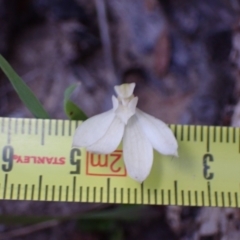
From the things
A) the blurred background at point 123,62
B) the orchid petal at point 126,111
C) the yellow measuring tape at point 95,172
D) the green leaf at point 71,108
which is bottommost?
the yellow measuring tape at point 95,172

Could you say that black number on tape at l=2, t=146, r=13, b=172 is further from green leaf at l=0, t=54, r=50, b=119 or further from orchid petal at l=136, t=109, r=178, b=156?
orchid petal at l=136, t=109, r=178, b=156

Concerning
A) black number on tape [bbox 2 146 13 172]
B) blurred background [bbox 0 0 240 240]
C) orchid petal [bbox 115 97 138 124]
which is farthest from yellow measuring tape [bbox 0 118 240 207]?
blurred background [bbox 0 0 240 240]

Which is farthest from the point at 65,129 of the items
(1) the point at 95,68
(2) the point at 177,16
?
(2) the point at 177,16

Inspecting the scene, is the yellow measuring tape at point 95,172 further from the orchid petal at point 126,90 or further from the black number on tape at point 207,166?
the orchid petal at point 126,90

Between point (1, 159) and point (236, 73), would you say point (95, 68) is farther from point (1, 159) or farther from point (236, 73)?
point (1, 159)

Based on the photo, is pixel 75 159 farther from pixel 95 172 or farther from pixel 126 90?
pixel 126 90

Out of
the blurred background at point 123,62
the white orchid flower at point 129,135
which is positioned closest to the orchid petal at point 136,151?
the white orchid flower at point 129,135

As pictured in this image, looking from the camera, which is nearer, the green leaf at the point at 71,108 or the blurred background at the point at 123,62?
the green leaf at the point at 71,108
